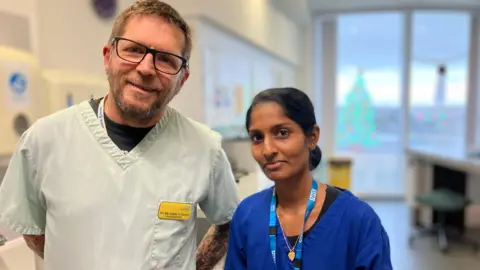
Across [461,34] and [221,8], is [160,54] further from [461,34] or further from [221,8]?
[461,34]

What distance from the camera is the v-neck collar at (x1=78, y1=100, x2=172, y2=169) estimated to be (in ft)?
3.45

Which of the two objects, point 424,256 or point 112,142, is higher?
point 112,142

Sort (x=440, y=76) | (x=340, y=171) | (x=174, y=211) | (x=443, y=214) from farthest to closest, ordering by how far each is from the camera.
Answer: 1. (x=440, y=76)
2. (x=340, y=171)
3. (x=443, y=214)
4. (x=174, y=211)

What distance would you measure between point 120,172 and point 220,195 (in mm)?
284

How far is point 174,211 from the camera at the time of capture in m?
1.06

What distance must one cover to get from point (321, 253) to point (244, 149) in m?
1.55

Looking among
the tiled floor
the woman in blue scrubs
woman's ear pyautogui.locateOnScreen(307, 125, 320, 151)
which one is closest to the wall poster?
the woman in blue scrubs

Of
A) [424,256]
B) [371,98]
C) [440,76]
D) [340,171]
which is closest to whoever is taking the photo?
[424,256]

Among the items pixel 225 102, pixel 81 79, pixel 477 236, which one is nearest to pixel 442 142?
pixel 477 236

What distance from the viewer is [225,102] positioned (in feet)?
9.75

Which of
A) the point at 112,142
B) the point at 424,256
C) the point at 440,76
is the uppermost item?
the point at 440,76

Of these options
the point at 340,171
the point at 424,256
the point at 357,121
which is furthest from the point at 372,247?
the point at 357,121

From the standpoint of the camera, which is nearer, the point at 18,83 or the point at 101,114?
the point at 101,114

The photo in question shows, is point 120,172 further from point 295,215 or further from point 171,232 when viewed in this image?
point 295,215
